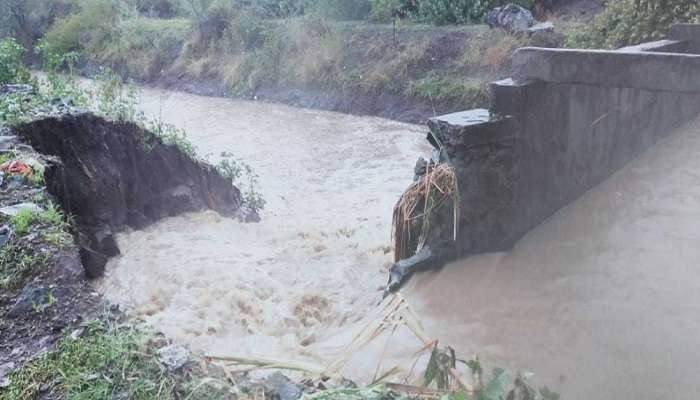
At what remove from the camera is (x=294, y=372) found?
140 inches

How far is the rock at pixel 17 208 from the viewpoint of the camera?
179 inches

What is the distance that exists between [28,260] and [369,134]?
376 inches

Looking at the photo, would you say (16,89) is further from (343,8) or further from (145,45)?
(145,45)

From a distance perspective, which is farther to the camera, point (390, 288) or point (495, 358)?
point (390, 288)

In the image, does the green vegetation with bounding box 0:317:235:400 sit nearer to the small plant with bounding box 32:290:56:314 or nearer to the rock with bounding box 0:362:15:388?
the rock with bounding box 0:362:15:388

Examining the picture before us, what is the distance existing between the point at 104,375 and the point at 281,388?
845mm

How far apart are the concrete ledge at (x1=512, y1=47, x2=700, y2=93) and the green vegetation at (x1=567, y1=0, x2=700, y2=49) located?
3667mm

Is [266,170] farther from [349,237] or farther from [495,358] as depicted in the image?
[495,358]

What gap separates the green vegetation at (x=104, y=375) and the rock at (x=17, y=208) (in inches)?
64.9

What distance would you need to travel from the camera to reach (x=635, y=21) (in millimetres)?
7844

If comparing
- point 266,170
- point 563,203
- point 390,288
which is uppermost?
point 563,203

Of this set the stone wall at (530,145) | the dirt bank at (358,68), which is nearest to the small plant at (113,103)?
the stone wall at (530,145)

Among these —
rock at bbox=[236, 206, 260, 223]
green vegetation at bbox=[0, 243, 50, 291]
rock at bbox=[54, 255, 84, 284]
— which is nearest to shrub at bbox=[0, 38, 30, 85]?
rock at bbox=[236, 206, 260, 223]

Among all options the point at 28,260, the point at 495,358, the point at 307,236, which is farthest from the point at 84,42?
the point at 495,358
